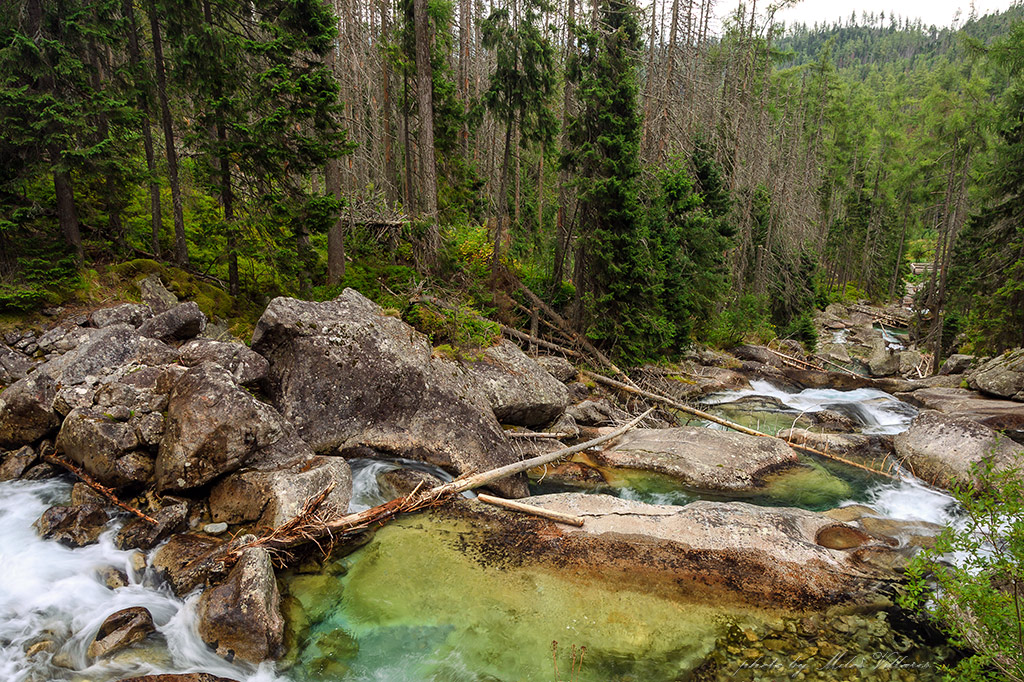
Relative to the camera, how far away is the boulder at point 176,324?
29.9 ft

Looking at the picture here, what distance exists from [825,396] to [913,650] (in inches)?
566

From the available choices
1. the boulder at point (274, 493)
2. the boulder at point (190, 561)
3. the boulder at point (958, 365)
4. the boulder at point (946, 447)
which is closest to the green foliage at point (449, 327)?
the boulder at point (274, 493)

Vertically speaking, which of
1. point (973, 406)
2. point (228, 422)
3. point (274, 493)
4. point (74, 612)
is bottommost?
point (973, 406)

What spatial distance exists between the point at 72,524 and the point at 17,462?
2.06 metres

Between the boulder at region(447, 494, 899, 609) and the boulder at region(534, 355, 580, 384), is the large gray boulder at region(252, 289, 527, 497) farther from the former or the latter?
the boulder at region(534, 355, 580, 384)

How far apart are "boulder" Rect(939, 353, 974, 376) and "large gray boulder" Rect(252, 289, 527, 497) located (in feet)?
66.5

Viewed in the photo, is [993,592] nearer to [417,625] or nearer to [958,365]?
[417,625]

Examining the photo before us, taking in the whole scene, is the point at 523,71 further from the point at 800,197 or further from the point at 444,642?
the point at 800,197

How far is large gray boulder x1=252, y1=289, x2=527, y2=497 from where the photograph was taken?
8.74 meters

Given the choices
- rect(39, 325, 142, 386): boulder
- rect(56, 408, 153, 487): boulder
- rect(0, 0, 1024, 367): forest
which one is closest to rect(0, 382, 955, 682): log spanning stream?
rect(56, 408, 153, 487): boulder

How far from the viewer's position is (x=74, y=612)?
5359 mm

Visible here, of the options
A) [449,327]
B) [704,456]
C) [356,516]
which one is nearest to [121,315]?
[449,327]

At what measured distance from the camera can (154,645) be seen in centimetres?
505

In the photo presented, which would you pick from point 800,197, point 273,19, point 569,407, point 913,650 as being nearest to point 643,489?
point 569,407
